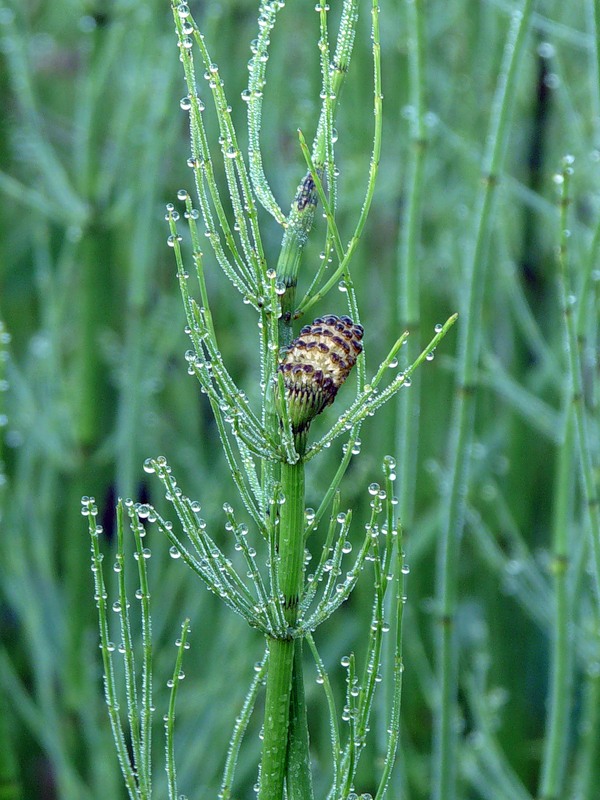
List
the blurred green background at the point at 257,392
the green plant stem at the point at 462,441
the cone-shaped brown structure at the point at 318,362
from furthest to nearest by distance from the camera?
the blurred green background at the point at 257,392
the green plant stem at the point at 462,441
the cone-shaped brown structure at the point at 318,362

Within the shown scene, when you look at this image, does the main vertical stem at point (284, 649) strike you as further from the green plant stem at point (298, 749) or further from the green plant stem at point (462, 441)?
the green plant stem at point (462, 441)

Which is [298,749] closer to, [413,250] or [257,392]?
[413,250]

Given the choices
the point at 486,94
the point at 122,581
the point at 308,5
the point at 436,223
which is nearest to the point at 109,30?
the point at 308,5

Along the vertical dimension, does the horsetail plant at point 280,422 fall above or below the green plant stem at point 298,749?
above

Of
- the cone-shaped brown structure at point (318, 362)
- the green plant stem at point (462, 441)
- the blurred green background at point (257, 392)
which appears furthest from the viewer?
the blurred green background at point (257, 392)

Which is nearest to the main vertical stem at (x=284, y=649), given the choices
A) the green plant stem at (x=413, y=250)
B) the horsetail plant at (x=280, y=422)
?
the horsetail plant at (x=280, y=422)

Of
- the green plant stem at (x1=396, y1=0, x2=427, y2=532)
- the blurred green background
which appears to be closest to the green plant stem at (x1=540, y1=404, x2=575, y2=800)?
the blurred green background

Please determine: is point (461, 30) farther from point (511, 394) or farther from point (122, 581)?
point (122, 581)
